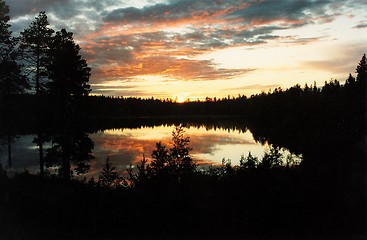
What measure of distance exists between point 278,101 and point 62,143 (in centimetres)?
10238

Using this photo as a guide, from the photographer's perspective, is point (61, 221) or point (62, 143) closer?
point (61, 221)

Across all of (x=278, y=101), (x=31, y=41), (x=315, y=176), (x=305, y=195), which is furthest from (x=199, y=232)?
(x=278, y=101)

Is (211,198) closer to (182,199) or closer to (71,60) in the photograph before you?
(182,199)

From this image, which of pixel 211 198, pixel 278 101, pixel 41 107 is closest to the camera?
pixel 211 198

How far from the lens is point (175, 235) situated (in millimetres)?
8742

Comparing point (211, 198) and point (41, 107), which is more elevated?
point (41, 107)

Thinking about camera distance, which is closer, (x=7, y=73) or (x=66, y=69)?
(x=7, y=73)

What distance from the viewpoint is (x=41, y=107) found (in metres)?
27.4

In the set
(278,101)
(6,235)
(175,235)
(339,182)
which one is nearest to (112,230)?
(175,235)

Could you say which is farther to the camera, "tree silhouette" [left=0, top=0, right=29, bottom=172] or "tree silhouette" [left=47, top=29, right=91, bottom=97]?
"tree silhouette" [left=47, top=29, right=91, bottom=97]

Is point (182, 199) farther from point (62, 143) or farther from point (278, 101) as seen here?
point (278, 101)

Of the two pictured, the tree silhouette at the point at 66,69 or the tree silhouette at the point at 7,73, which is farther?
the tree silhouette at the point at 66,69

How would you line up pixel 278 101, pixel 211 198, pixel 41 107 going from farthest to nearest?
pixel 278 101 → pixel 41 107 → pixel 211 198

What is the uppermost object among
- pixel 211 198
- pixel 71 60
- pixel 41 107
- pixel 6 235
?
pixel 71 60
